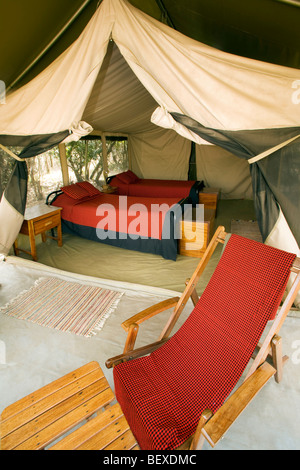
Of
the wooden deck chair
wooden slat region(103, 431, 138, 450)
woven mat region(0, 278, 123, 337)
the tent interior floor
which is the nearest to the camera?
wooden slat region(103, 431, 138, 450)

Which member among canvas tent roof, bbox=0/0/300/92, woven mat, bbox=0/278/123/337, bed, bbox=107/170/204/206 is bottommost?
woven mat, bbox=0/278/123/337

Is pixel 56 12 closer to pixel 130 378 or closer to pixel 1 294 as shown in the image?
pixel 1 294

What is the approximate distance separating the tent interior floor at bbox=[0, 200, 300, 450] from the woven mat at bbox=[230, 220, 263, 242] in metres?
0.73

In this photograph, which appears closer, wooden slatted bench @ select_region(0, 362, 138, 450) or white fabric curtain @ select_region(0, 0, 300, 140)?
wooden slatted bench @ select_region(0, 362, 138, 450)

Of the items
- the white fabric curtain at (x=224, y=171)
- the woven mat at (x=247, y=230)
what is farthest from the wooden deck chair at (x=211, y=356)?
the white fabric curtain at (x=224, y=171)

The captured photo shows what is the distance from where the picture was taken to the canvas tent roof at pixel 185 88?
1766mm

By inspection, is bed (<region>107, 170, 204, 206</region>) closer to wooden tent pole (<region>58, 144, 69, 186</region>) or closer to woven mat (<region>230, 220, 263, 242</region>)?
woven mat (<region>230, 220, 263, 242</region>)

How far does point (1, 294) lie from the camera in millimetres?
2604

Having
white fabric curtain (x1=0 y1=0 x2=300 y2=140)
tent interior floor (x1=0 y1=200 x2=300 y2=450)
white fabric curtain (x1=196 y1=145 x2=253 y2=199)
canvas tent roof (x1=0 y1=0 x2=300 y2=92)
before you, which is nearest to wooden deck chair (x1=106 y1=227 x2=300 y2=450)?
tent interior floor (x1=0 y1=200 x2=300 y2=450)

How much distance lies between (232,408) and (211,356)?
42 centimetres

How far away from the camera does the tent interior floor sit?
1442 mm

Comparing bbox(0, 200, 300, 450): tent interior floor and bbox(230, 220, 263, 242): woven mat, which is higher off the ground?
bbox(230, 220, 263, 242): woven mat

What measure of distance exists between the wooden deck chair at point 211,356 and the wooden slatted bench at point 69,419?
0.66 ft

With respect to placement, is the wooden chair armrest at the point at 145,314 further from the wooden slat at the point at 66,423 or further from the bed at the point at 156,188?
the bed at the point at 156,188
